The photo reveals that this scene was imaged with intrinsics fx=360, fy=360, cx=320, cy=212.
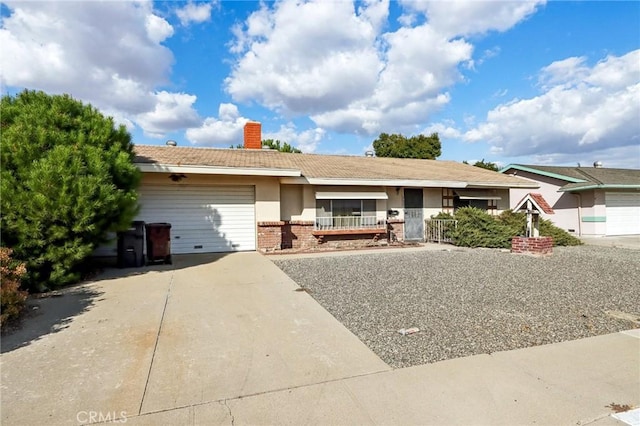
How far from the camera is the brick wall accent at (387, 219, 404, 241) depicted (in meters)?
14.0

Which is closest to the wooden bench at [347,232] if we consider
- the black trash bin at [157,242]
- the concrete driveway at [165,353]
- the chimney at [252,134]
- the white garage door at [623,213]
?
the black trash bin at [157,242]

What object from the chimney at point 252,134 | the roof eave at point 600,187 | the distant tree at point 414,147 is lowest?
the roof eave at point 600,187

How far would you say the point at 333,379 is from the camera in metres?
3.33

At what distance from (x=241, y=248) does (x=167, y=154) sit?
4099 millimetres

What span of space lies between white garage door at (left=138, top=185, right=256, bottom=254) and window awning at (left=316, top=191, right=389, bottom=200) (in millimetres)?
2491

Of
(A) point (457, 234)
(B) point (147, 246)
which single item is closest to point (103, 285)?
(B) point (147, 246)

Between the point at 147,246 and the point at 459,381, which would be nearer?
the point at 459,381

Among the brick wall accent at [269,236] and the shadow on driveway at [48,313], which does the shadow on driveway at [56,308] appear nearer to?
the shadow on driveway at [48,313]

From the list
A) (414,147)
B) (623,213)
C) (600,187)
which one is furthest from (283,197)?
(414,147)

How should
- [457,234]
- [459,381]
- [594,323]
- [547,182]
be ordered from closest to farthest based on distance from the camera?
[459,381] → [594,323] → [457,234] → [547,182]

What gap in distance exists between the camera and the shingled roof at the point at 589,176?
17.7 m

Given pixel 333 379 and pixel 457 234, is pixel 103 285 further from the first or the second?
pixel 457 234

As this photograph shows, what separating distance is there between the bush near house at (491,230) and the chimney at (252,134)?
886cm

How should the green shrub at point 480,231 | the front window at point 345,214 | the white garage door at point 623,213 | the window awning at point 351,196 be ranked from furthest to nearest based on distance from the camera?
the white garage door at point 623,213, the front window at point 345,214, the window awning at point 351,196, the green shrub at point 480,231
